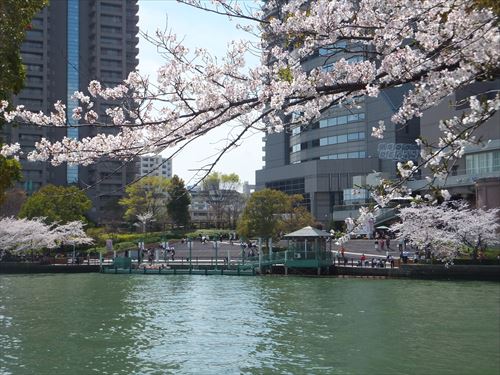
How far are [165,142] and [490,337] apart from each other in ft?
47.6

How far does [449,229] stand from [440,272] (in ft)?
19.5

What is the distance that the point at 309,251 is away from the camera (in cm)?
4644

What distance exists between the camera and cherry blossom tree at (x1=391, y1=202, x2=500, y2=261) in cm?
4212

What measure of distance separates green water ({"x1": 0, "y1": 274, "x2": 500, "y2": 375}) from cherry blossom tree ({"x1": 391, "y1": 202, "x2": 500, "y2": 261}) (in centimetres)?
855

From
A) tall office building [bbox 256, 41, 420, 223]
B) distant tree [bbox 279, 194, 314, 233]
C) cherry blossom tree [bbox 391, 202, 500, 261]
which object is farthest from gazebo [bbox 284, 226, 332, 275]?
tall office building [bbox 256, 41, 420, 223]

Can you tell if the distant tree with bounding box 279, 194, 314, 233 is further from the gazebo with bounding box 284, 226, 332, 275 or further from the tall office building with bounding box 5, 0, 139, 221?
the tall office building with bounding box 5, 0, 139, 221

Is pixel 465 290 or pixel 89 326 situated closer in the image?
pixel 89 326

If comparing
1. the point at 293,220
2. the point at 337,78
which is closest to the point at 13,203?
the point at 293,220

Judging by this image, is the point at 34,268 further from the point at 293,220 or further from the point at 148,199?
the point at 148,199

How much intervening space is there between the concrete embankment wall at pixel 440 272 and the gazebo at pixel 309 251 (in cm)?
442

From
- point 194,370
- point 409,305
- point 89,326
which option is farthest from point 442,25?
point 409,305

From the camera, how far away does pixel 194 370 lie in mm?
14242

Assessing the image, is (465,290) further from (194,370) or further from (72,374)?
(72,374)

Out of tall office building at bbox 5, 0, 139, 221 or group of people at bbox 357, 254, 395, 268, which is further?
tall office building at bbox 5, 0, 139, 221
